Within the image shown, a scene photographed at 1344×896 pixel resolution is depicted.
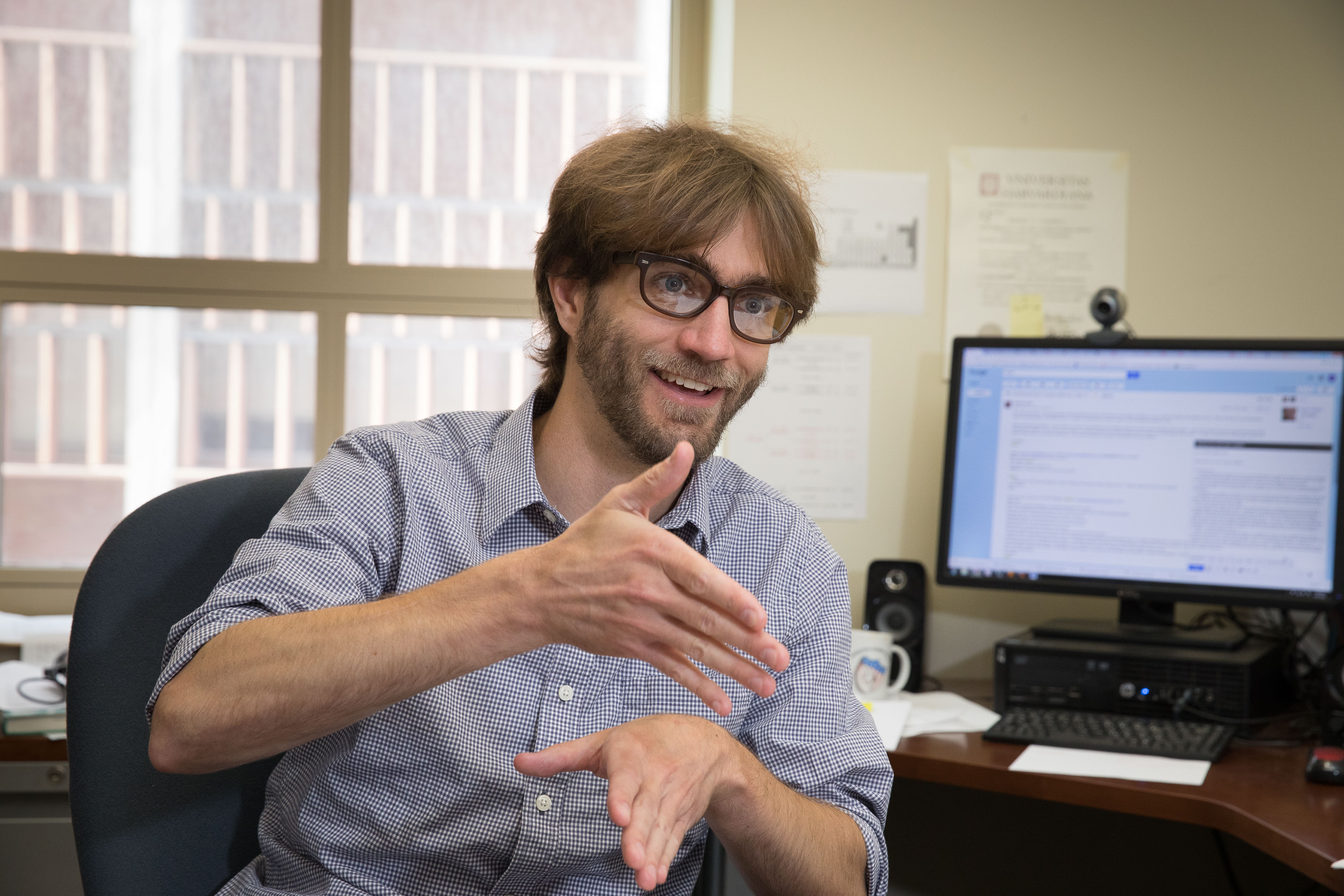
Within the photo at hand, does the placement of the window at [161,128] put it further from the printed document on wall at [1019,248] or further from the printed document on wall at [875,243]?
the printed document on wall at [1019,248]

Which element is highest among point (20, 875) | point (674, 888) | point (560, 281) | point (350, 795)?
point (560, 281)

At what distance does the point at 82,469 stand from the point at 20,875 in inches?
33.0

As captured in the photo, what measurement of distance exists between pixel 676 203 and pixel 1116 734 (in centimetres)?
100

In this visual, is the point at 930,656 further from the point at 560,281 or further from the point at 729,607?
the point at 729,607

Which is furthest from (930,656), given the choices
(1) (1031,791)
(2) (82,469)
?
(2) (82,469)

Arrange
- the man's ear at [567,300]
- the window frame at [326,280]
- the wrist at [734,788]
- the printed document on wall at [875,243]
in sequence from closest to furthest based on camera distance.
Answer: the wrist at [734,788] → the man's ear at [567,300] → the printed document on wall at [875,243] → the window frame at [326,280]

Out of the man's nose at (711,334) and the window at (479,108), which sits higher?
the window at (479,108)

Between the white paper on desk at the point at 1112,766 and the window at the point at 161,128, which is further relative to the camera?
the window at the point at 161,128

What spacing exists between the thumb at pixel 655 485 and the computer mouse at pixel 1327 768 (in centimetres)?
102

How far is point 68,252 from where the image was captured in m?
2.16

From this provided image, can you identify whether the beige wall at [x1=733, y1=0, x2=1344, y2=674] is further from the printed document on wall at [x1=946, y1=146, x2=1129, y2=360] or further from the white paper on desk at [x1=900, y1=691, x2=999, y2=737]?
the white paper on desk at [x1=900, y1=691, x2=999, y2=737]

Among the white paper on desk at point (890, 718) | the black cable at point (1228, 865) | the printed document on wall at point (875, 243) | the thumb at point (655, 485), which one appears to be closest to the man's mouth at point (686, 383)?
the thumb at point (655, 485)

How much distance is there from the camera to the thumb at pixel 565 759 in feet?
2.93

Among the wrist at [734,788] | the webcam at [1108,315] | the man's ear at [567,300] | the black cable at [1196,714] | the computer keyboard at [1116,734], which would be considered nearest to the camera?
the wrist at [734,788]
